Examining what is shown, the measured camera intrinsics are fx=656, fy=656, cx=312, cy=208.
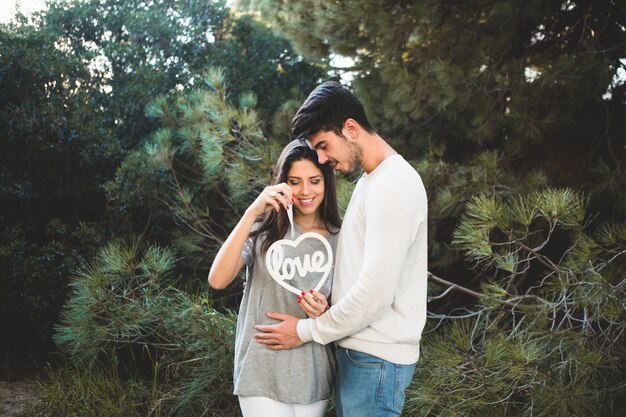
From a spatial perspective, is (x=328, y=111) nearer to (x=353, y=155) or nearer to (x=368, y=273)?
(x=353, y=155)

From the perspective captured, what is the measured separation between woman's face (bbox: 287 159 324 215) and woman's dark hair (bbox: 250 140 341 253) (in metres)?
0.01

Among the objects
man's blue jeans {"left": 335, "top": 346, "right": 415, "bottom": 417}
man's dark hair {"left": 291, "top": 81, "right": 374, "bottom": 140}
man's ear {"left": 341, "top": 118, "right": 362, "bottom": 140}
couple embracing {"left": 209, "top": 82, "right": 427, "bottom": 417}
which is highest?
man's dark hair {"left": 291, "top": 81, "right": 374, "bottom": 140}

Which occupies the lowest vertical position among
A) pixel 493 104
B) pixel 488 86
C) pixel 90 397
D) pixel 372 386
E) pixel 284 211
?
pixel 90 397

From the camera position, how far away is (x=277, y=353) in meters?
1.78

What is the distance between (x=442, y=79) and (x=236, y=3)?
2.59 meters

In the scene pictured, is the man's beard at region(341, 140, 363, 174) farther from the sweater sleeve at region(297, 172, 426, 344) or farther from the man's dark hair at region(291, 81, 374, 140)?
the sweater sleeve at region(297, 172, 426, 344)

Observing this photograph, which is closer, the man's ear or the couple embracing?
the couple embracing

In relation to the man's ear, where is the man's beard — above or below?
below

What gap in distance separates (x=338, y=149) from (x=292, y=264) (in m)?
0.35

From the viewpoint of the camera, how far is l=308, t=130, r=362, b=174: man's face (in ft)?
5.71

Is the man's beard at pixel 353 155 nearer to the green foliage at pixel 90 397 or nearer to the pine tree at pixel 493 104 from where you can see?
the pine tree at pixel 493 104

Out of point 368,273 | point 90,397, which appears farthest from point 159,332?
point 368,273

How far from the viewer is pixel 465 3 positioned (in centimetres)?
405

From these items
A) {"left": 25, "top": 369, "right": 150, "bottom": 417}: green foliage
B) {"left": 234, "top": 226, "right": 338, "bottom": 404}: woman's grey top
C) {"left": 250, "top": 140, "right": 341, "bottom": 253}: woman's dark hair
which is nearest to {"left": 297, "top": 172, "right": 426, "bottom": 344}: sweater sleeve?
{"left": 234, "top": 226, "right": 338, "bottom": 404}: woman's grey top
